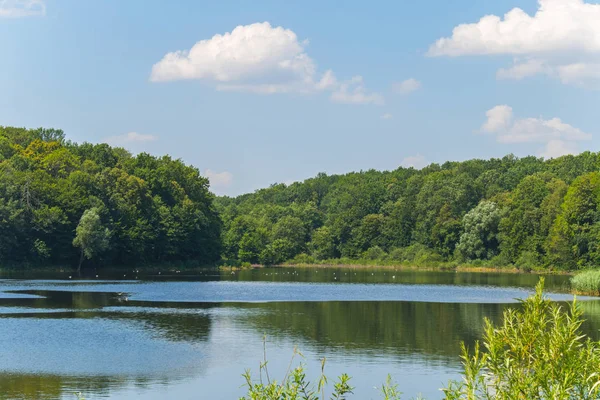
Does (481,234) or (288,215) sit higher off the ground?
(288,215)

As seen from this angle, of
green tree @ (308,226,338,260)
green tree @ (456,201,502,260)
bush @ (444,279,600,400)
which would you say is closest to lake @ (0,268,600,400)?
bush @ (444,279,600,400)

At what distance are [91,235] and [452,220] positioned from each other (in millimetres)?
57123

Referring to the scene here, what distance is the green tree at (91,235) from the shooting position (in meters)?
83.6

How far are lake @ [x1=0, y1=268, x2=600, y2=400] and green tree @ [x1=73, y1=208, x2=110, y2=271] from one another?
22.7 meters

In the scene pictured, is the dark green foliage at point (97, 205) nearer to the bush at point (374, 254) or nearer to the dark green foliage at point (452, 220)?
the dark green foliage at point (452, 220)

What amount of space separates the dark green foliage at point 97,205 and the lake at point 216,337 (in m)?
23.7

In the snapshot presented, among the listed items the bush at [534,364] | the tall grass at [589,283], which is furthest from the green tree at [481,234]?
the bush at [534,364]

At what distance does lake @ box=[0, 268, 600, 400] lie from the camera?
954 inches

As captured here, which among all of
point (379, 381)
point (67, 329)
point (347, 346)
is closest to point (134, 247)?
point (67, 329)

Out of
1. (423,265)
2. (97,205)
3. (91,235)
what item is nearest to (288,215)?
(423,265)

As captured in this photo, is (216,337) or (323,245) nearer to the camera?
(216,337)

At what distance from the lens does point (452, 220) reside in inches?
4705

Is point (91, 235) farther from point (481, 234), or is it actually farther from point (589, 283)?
point (481, 234)

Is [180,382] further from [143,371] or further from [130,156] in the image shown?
[130,156]
